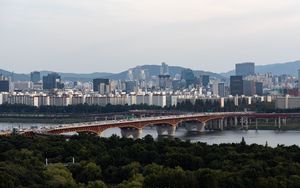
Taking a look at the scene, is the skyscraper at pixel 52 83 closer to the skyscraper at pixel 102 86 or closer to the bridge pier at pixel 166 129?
the skyscraper at pixel 102 86

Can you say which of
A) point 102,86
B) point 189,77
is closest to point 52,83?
point 102,86

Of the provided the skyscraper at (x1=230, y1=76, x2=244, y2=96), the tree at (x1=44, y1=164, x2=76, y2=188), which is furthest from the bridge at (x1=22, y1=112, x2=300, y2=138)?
the skyscraper at (x1=230, y1=76, x2=244, y2=96)

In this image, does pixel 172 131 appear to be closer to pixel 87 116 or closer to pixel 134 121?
pixel 134 121

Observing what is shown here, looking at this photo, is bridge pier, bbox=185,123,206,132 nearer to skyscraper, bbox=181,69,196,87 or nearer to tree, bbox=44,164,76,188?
tree, bbox=44,164,76,188

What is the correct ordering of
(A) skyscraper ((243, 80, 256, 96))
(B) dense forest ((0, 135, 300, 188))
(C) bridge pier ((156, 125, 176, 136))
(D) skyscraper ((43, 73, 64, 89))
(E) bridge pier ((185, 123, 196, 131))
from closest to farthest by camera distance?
1. (B) dense forest ((0, 135, 300, 188))
2. (C) bridge pier ((156, 125, 176, 136))
3. (E) bridge pier ((185, 123, 196, 131))
4. (A) skyscraper ((243, 80, 256, 96))
5. (D) skyscraper ((43, 73, 64, 89))

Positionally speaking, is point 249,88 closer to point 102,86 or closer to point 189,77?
point 102,86
